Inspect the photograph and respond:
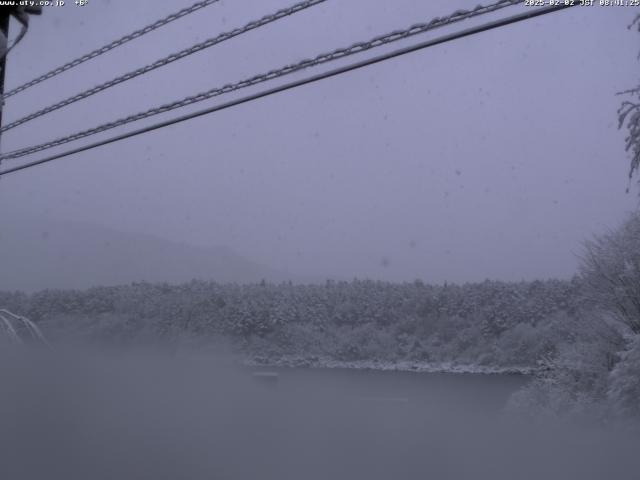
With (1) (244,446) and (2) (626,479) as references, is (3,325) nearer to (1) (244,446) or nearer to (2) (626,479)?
(1) (244,446)

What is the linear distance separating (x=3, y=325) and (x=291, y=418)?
285 inches

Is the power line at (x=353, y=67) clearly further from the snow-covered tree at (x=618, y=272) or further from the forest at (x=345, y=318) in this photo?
the forest at (x=345, y=318)

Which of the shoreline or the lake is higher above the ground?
the lake

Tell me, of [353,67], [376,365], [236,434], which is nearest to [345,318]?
[376,365]

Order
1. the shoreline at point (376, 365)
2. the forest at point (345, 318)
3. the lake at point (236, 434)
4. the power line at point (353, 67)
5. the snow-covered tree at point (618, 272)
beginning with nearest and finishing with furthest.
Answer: the power line at point (353, 67) < the lake at point (236, 434) < the snow-covered tree at point (618, 272) < the forest at point (345, 318) < the shoreline at point (376, 365)

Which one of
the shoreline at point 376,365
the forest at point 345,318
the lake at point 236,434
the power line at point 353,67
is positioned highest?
the power line at point 353,67

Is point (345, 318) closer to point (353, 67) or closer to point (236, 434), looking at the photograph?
point (236, 434)

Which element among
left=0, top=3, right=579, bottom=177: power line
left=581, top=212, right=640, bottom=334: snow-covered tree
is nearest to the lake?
left=0, top=3, right=579, bottom=177: power line

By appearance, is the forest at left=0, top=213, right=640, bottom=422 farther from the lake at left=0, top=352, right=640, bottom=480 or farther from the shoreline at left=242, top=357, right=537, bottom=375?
the lake at left=0, top=352, right=640, bottom=480

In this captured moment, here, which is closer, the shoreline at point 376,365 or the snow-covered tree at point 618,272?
the snow-covered tree at point 618,272

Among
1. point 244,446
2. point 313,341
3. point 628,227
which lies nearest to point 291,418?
point 244,446

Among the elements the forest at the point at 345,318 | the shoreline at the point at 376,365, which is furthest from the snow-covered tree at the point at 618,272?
the shoreline at the point at 376,365

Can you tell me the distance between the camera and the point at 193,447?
23.6 ft

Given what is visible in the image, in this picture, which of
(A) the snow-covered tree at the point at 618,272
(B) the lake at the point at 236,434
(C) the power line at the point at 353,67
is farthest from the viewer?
(A) the snow-covered tree at the point at 618,272
